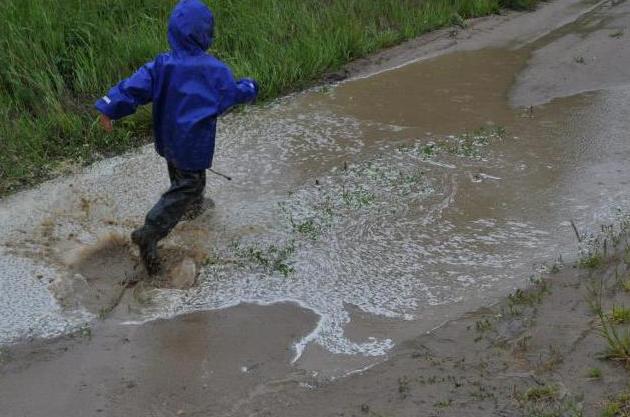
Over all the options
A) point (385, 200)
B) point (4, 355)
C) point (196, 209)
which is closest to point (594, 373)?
point (385, 200)

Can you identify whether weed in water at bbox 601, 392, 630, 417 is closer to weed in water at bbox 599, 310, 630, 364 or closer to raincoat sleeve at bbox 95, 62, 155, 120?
weed in water at bbox 599, 310, 630, 364

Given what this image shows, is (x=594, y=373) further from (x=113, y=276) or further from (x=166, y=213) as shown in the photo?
(x=113, y=276)

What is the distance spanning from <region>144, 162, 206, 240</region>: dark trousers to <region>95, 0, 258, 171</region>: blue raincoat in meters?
0.11

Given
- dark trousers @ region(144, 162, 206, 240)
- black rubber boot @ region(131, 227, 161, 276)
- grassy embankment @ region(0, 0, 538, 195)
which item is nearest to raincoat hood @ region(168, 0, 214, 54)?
dark trousers @ region(144, 162, 206, 240)

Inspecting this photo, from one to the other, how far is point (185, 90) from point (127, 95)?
0.30 meters

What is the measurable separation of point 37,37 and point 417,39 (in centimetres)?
383


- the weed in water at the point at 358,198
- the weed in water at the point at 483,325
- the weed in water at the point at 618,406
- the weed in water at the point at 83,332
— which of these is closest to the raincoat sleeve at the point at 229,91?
the weed in water at the point at 358,198

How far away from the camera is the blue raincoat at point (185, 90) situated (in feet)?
13.9

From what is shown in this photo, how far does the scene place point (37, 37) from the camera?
7.04 m

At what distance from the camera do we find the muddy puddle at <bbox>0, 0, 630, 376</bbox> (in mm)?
4113

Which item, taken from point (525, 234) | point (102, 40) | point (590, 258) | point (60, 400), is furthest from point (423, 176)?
point (102, 40)

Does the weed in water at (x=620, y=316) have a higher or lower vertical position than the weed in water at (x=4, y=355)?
lower

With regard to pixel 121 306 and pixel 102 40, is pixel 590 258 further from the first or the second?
pixel 102 40

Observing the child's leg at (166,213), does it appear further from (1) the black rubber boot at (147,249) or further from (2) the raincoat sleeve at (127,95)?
(2) the raincoat sleeve at (127,95)
